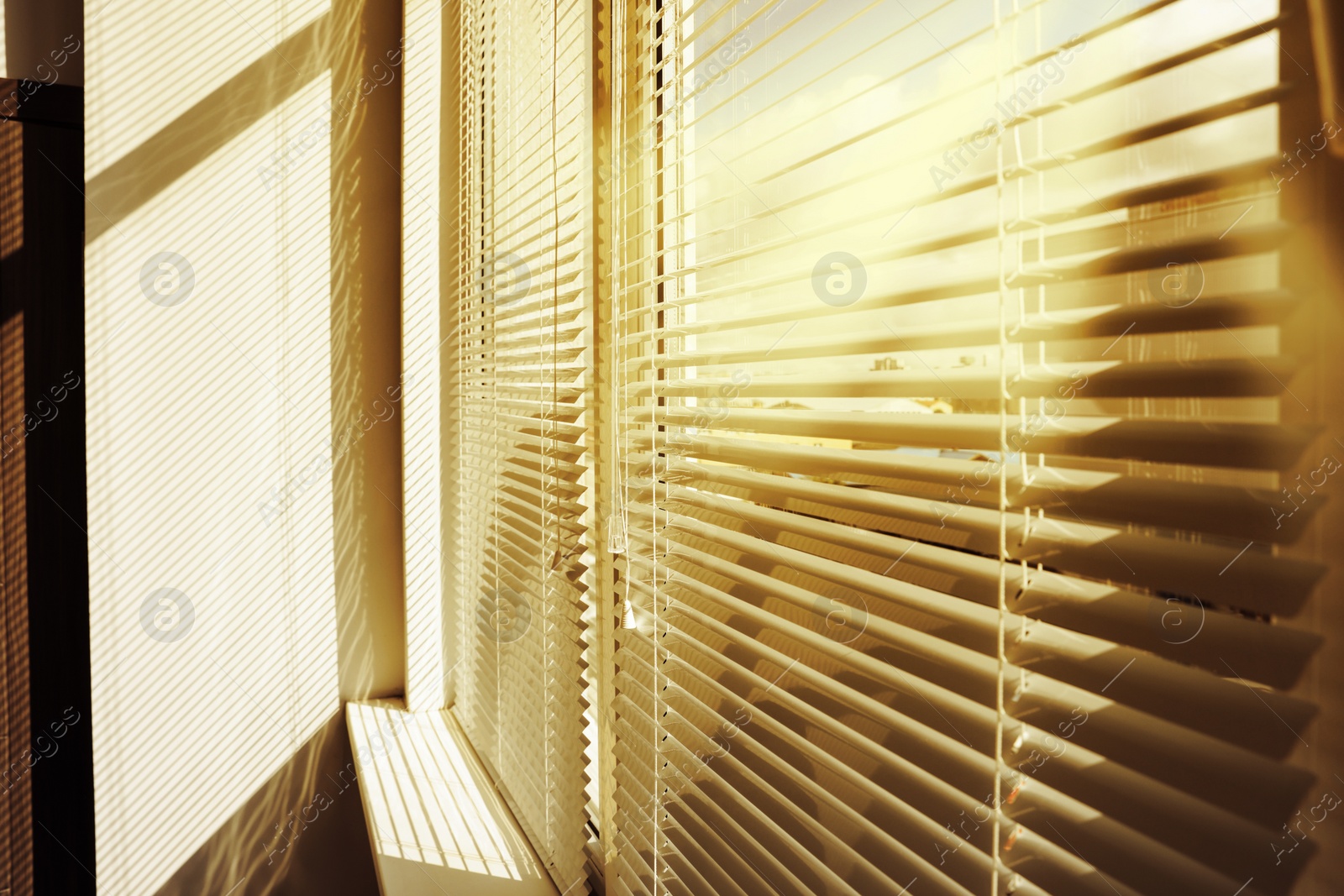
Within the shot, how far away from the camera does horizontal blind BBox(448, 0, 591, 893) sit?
4.00 feet

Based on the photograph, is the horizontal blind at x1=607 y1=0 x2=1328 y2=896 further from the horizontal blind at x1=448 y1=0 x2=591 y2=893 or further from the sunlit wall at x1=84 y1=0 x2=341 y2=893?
the sunlit wall at x1=84 y1=0 x2=341 y2=893

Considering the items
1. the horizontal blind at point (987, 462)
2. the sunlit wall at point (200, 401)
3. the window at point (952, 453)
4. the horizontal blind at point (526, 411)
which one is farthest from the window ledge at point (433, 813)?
the horizontal blind at point (987, 462)

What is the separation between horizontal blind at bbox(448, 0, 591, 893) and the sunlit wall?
16.2 inches

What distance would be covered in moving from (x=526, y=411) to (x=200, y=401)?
1.01m

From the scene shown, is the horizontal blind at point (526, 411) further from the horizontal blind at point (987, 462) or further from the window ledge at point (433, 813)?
the horizontal blind at point (987, 462)

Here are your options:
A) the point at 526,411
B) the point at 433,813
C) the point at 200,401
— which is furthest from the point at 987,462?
the point at 200,401

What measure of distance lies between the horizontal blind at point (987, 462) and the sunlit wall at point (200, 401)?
57.3 inches

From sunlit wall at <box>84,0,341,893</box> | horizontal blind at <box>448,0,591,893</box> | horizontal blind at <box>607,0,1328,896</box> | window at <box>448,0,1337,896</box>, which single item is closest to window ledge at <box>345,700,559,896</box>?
horizontal blind at <box>448,0,591,893</box>

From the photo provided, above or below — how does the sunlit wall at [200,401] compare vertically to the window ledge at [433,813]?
above

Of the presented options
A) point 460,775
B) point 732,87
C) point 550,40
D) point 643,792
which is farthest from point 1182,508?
point 460,775

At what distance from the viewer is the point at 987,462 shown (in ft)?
1.70

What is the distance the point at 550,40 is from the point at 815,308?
91cm

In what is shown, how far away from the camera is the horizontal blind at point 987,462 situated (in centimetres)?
38

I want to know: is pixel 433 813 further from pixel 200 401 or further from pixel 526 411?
pixel 200 401
